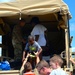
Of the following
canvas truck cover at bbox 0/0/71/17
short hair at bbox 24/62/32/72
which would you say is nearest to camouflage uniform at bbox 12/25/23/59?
canvas truck cover at bbox 0/0/71/17

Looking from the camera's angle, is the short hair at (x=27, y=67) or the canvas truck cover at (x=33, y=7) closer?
the short hair at (x=27, y=67)

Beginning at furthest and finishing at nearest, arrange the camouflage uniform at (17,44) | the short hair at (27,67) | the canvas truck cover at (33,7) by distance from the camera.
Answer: the camouflage uniform at (17,44)
the canvas truck cover at (33,7)
the short hair at (27,67)

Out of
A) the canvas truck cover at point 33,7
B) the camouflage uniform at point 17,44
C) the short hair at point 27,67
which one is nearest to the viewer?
the short hair at point 27,67

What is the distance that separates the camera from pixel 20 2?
23.6 ft

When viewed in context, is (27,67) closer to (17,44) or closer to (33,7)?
(33,7)

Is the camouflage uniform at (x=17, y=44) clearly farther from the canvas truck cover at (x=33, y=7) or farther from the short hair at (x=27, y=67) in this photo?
the short hair at (x=27, y=67)

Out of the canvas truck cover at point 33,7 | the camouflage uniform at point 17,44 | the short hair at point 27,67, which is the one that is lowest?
the short hair at point 27,67

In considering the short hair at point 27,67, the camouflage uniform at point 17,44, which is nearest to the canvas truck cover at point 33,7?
the camouflage uniform at point 17,44

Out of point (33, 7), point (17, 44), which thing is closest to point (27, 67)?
point (33, 7)

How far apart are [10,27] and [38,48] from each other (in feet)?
8.49

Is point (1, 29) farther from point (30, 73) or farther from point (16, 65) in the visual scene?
point (30, 73)

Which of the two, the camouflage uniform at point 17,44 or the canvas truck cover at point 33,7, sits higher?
the canvas truck cover at point 33,7

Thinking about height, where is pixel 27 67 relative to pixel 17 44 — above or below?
below

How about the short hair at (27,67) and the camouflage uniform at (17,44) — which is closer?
the short hair at (27,67)
